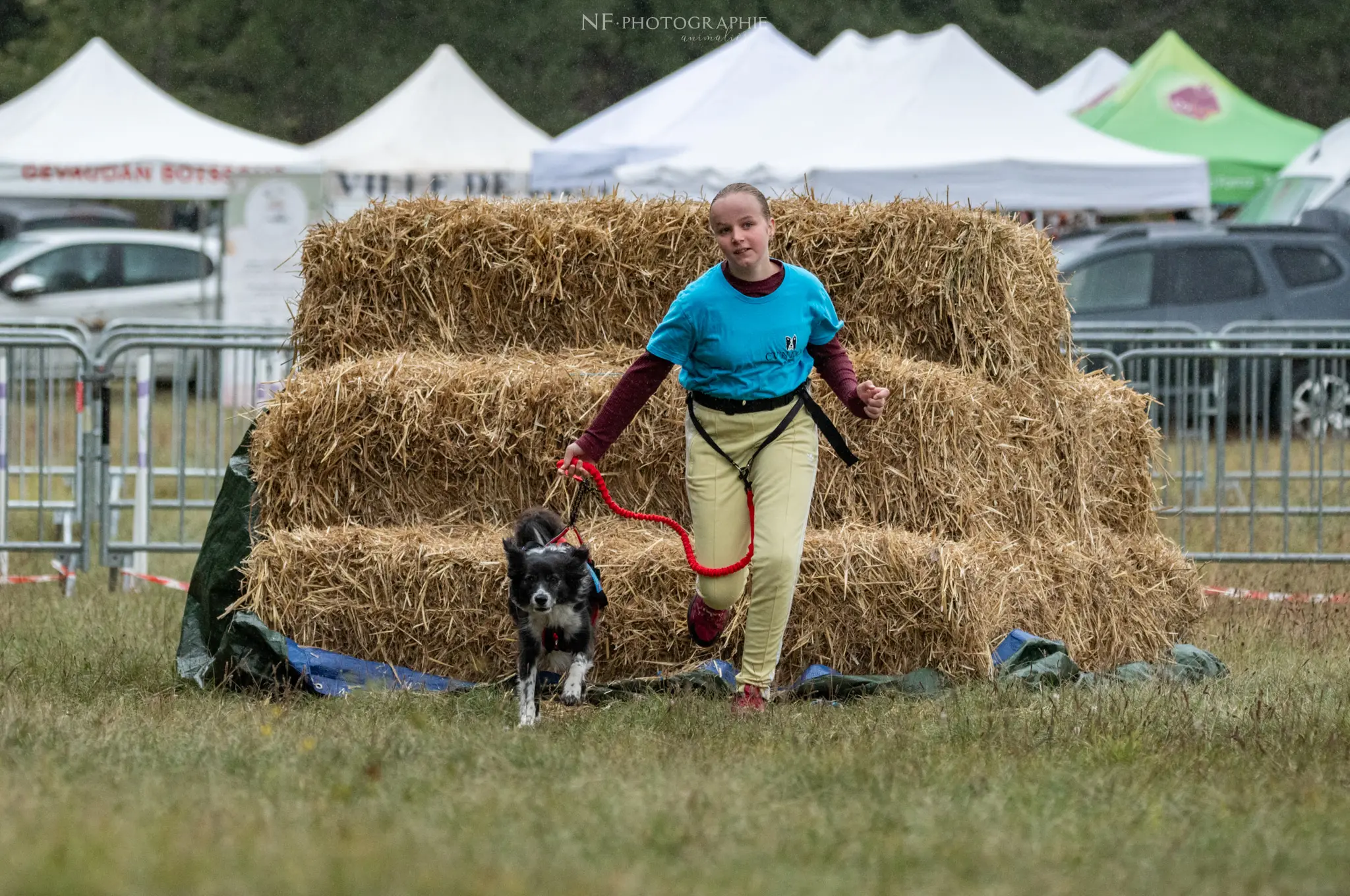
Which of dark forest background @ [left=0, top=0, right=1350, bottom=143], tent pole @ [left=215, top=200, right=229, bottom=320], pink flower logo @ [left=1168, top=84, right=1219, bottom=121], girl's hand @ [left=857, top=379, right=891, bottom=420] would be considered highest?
Result: dark forest background @ [left=0, top=0, right=1350, bottom=143]

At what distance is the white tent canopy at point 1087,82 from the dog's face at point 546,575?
2677 centimetres

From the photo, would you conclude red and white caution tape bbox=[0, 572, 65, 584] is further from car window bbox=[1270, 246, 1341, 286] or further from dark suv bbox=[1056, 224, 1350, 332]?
car window bbox=[1270, 246, 1341, 286]

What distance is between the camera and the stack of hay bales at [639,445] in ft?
23.5

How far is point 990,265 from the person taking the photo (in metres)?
7.87

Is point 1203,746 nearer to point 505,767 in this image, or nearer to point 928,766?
point 928,766

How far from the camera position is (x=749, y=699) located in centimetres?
655

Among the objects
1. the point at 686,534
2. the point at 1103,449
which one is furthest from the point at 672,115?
the point at 686,534

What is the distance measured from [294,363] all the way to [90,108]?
1594 cm

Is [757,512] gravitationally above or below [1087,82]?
below

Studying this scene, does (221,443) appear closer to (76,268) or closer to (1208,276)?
(1208,276)

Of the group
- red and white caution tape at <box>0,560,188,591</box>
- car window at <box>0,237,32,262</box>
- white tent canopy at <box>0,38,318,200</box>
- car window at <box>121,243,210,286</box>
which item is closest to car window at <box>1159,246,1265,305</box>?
white tent canopy at <box>0,38,318,200</box>

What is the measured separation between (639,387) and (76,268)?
19.7 meters

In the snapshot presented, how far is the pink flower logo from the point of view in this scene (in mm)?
26375

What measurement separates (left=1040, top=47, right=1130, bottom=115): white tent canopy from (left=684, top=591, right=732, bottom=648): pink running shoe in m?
26.5
